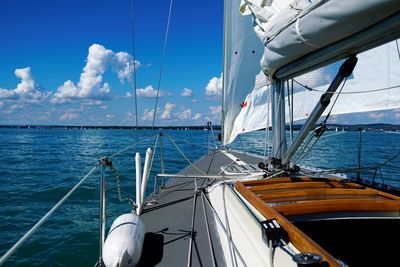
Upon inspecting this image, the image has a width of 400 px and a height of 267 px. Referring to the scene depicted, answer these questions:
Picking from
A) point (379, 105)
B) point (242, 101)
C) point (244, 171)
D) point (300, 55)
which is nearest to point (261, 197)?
point (300, 55)

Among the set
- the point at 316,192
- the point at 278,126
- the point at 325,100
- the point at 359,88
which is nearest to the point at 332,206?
the point at 316,192

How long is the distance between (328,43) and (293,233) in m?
1.38

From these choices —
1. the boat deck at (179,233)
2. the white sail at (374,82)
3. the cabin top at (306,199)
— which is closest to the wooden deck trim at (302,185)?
the cabin top at (306,199)

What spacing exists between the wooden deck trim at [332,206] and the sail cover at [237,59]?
3.68 m

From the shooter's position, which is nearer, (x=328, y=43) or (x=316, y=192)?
(x=328, y=43)

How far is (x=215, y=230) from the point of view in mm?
3189

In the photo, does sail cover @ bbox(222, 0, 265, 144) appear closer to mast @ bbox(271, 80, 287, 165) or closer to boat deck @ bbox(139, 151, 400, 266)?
mast @ bbox(271, 80, 287, 165)

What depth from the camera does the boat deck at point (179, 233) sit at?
2629 millimetres

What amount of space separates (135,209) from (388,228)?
9.39ft

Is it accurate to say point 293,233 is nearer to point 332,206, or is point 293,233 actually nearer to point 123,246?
point 332,206

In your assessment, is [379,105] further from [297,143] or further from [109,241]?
[109,241]

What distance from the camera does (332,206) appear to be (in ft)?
7.84

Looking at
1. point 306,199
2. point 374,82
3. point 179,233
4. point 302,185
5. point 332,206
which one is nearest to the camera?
point 332,206

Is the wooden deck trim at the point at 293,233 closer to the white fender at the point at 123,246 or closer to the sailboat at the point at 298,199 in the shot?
the sailboat at the point at 298,199
